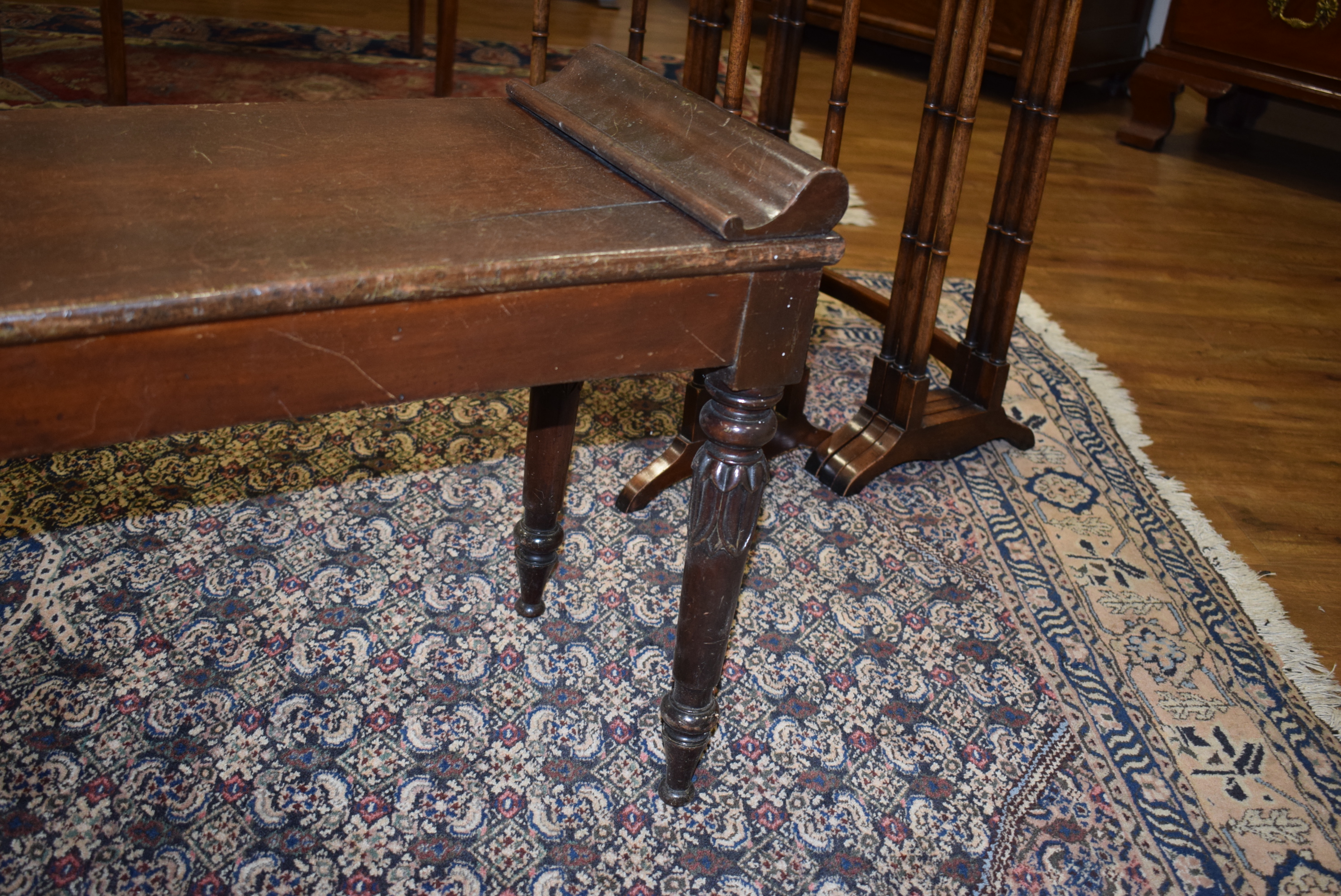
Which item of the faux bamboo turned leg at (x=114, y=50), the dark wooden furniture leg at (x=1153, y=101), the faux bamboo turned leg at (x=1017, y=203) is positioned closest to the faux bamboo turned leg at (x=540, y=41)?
the faux bamboo turned leg at (x=1017, y=203)

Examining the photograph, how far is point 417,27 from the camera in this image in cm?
430

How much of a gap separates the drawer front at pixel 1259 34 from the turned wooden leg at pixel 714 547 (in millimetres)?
3523

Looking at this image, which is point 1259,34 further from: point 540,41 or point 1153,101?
point 540,41

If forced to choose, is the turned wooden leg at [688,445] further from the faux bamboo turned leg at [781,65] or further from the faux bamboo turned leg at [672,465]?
the faux bamboo turned leg at [781,65]

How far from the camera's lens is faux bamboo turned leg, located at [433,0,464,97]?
346 cm

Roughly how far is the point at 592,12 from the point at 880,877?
530 centimetres

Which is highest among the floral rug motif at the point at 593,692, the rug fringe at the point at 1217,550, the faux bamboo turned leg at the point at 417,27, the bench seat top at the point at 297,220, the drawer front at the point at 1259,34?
the drawer front at the point at 1259,34

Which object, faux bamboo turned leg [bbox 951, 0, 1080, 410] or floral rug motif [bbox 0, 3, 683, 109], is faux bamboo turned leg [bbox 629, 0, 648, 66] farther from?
floral rug motif [bbox 0, 3, 683, 109]

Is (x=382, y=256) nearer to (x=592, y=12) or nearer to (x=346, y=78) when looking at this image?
(x=346, y=78)

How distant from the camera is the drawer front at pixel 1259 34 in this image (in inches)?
145

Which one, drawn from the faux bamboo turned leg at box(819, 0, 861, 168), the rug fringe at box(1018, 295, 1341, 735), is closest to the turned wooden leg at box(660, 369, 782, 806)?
the faux bamboo turned leg at box(819, 0, 861, 168)

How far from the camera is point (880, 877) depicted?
1273mm

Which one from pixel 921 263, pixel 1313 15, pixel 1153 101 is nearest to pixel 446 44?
pixel 921 263

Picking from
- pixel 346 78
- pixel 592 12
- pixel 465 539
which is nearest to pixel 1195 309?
pixel 465 539
